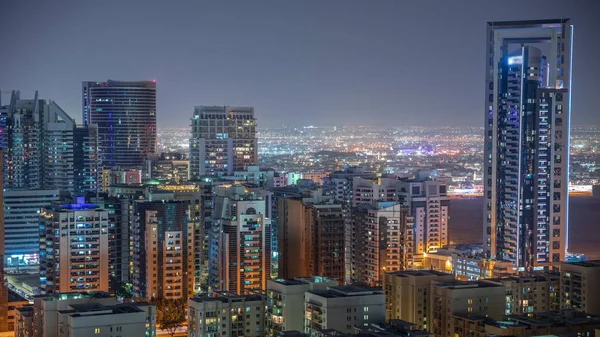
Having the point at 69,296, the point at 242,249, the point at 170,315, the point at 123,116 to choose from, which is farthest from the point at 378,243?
the point at 123,116

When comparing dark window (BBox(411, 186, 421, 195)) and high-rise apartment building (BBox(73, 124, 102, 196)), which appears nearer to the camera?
dark window (BBox(411, 186, 421, 195))

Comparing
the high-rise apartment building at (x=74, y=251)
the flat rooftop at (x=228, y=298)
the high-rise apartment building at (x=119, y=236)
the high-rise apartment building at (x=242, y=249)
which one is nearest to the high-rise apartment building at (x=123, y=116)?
the high-rise apartment building at (x=119, y=236)

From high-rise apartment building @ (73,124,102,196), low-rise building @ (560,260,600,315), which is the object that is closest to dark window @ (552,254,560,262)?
low-rise building @ (560,260,600,315)

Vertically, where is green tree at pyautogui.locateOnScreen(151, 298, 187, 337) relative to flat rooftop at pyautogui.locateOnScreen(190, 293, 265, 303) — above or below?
below

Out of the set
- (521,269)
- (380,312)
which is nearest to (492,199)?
(521,269)

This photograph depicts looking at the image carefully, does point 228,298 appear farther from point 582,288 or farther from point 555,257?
point 555,257

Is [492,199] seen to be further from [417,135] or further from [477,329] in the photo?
[417,135]

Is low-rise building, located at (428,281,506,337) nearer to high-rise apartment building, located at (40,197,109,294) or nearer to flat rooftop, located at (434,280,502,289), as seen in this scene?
flat rooftop, located at (434,280,502,289)
